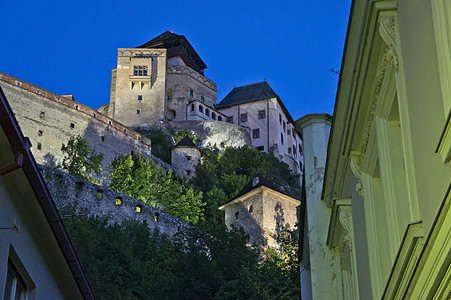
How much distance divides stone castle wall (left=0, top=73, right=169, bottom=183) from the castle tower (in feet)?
38.5

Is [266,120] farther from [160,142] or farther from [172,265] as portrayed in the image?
[172,265]

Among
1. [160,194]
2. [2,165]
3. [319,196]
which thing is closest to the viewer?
[2,165]

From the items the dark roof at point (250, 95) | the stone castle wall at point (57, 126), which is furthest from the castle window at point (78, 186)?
the dark roof at point (250, 95)

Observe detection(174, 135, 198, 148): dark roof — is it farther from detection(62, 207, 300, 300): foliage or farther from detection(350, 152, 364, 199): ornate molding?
detection(350, 152, 364, 199): ornate molding

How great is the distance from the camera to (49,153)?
159 feet

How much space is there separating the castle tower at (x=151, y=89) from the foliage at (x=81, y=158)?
15931 millimetres

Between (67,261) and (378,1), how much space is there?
6.39 meters

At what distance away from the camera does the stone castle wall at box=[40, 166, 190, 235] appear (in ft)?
128

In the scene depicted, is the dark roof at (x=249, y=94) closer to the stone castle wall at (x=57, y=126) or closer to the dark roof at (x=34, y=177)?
the stone castle wall at (x=57, y=126)

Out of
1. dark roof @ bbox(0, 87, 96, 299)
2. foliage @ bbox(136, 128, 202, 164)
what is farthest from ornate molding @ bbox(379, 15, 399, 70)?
foliage @ bbox(136, 128, 202, 164)

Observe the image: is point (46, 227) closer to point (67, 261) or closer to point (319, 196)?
point (67, 261)

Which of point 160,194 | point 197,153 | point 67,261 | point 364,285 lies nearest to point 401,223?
point 364,285

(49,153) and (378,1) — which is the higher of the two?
(49,153)

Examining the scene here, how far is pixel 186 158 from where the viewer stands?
56.9 meters
